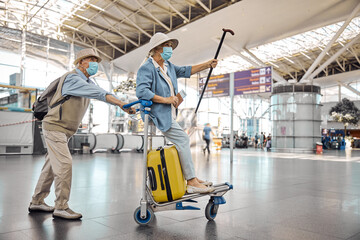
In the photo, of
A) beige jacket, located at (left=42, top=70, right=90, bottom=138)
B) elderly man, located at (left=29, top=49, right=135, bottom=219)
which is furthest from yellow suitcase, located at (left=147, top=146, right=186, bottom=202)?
beige jacket, located at (left=42, top=70, right=90, bottom=138)

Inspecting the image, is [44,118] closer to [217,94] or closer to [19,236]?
[19,236]

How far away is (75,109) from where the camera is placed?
3.29 meters

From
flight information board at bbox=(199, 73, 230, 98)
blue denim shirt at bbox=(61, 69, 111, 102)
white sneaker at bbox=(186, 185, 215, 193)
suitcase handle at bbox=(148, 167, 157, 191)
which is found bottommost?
white sneaker at bbox=(186, 185, 215, 193)

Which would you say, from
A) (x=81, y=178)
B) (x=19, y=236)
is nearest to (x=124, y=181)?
(x=81, y=178)

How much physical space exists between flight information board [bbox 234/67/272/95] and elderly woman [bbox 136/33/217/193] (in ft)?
35.2

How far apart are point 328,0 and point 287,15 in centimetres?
256

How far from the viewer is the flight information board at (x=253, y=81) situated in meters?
13.5

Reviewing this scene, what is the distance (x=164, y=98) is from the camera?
293 cm

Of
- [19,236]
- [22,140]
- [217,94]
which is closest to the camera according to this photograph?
[19,236]

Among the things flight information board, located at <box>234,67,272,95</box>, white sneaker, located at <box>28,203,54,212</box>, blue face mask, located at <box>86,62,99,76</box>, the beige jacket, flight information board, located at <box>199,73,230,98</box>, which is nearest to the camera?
the beige jacket

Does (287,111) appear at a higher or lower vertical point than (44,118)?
higher

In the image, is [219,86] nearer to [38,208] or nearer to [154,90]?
[154,90]

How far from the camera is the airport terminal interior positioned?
9.67 feet

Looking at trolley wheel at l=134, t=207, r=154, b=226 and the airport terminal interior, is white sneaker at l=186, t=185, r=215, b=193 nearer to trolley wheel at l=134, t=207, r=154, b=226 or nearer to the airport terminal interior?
the airport terminal interior
